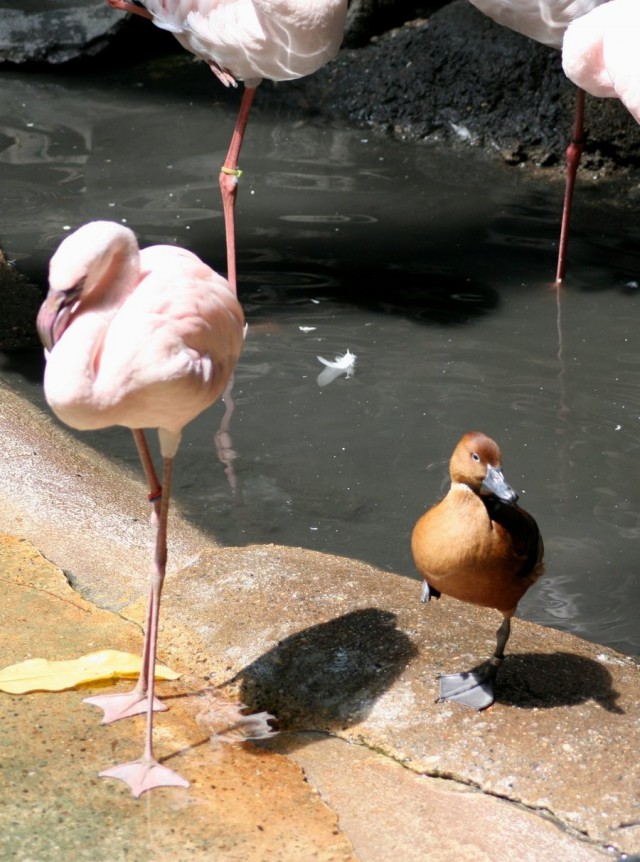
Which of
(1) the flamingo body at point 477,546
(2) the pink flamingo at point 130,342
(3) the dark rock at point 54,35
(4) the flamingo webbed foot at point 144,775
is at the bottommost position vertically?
(3) the dark rock at point 54,35

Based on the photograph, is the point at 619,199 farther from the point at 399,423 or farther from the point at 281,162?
the point at 399,423

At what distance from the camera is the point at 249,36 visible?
533cm

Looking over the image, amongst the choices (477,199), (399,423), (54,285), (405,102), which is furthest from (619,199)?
(54,285)

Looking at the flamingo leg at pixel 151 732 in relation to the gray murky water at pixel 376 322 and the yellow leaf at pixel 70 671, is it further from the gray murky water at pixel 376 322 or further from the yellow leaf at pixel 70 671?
the gray murky water at pixel 376 322

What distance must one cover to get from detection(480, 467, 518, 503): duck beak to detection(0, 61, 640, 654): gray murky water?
1167mm

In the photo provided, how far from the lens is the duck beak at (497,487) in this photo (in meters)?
2.61

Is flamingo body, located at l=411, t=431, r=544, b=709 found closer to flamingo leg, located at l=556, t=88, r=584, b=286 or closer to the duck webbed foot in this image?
the duck webbed foot

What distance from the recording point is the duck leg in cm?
273

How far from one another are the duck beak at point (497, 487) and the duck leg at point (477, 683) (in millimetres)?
329

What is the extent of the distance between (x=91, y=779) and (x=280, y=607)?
0.73 m

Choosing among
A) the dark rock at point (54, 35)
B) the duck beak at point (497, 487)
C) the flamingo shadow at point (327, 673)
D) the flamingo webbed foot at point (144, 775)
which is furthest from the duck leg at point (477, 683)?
the dark rock at point (54, 35)

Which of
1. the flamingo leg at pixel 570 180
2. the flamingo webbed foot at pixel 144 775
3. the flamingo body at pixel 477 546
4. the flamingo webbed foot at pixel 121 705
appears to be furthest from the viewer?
the flamingo leg at pixel 570 180

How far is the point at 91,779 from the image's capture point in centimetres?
257

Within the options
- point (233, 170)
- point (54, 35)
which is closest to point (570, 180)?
point (233, 170)
